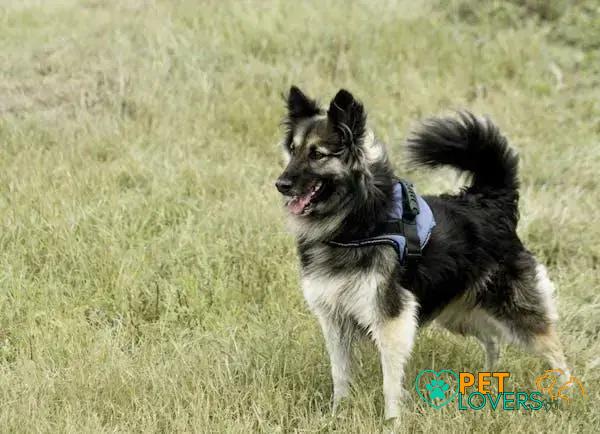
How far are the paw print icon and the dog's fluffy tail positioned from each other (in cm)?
107

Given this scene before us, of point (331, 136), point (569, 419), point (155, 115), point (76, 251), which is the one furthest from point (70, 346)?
point (155, 115)

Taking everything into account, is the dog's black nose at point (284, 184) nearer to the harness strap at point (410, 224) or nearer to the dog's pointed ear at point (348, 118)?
the dog's pointed ear at point (348, 118)

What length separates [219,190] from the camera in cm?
609

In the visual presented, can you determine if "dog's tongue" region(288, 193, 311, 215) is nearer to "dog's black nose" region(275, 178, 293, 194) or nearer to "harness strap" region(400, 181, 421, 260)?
"dog's black nose" region(275, 178, 293, 194)

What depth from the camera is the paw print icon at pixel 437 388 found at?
12.0 ft

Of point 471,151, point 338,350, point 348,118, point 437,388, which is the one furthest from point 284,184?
point 437,388

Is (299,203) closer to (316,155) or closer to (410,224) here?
(316,155)

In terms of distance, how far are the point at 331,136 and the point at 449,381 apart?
1.42 metres

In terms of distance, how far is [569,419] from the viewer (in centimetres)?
360

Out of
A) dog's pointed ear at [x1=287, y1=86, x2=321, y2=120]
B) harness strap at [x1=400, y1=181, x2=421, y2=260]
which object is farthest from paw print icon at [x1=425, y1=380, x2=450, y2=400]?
dog's pointed ear at [x1=287, y1=86, x2=321, y2=120]

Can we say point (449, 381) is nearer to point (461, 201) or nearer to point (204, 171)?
point (461, 201)

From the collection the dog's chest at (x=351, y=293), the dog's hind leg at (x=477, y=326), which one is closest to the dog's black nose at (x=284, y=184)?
the dog's chest at (x=351, y=293)

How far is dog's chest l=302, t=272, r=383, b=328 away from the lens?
3.41 metres

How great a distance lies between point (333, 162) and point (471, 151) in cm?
94
